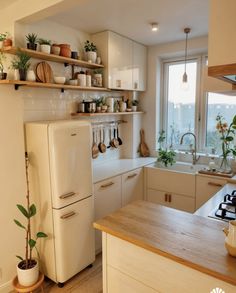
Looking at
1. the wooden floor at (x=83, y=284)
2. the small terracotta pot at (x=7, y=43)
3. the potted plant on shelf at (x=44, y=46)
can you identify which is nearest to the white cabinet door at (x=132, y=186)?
the wooden floor at (x=83, y=284)

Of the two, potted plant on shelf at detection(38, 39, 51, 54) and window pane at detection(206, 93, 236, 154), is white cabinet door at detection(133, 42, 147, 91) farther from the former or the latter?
potted plant on shelf at detection(38, 39, 51, 54)

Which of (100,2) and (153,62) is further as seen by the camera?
(153,62)

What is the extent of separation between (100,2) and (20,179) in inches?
70.0

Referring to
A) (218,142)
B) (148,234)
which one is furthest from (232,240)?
(218,142)

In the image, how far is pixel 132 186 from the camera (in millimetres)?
3229

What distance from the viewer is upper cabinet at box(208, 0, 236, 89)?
0.86m

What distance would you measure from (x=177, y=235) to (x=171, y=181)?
187 centimetres

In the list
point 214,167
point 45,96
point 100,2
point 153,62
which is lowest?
point 214,167

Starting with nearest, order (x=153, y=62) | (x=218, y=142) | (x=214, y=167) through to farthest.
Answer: (x=214, y=167), (x=218, y=142), (x=153, y=62)

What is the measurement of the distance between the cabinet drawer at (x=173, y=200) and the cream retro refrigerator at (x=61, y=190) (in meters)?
1.22

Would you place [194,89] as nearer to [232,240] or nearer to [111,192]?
[111,192]

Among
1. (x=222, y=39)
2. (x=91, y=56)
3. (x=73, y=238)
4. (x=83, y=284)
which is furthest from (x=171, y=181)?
(x=222, y=39)

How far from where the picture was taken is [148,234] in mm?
1388

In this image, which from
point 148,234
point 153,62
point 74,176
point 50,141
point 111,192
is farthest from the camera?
point 153,62
